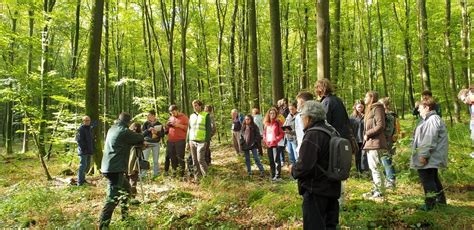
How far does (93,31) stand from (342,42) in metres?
16.4

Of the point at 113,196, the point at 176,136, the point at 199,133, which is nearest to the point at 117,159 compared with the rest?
the point at 113,196

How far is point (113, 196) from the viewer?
6145 mm

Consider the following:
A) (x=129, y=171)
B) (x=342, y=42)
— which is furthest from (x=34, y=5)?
(x=342, y=42)

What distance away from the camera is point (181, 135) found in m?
9.59

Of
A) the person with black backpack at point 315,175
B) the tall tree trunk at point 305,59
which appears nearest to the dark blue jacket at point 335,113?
the person with black backpack at point 315,175

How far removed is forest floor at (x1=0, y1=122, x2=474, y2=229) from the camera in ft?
17.6

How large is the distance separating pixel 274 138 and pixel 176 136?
2.63m

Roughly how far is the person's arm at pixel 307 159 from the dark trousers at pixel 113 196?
3341 mm

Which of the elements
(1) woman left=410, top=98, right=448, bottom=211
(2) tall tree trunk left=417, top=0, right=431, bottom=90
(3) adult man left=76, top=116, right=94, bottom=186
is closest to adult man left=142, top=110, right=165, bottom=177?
(3) adult man left=76, top=116, right=94, bottom=186

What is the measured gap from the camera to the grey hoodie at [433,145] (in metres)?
5.40

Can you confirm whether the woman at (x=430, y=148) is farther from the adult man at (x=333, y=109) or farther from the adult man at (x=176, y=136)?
the adult man at (x=176, y=136)

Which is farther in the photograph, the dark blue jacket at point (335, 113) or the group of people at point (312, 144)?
the dark blue jacket at point (335, 113)

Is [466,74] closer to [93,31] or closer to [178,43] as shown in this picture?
[93,31]

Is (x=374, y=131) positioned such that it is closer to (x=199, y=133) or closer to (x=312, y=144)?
(x=312, y=144)
